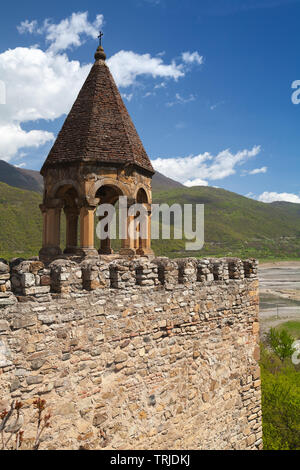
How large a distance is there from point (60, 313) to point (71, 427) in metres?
1.44

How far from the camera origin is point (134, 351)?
16.0 ft

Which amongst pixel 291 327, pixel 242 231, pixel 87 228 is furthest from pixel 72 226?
pixel 242 231

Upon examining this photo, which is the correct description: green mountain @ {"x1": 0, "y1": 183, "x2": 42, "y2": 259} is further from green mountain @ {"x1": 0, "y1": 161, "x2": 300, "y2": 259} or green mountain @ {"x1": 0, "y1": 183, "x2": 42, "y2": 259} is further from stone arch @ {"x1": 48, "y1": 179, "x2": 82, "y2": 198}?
stone arch @ {"x1": 48, "y1": 179, "x2": 82, "y2": 198}

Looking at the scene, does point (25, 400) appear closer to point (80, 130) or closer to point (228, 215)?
point (80, 130)

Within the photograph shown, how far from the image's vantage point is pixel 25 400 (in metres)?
3.75

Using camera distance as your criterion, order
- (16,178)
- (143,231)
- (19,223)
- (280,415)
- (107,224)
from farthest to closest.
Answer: (16,178), (19,223), (280,415), (107,224), (143,231)

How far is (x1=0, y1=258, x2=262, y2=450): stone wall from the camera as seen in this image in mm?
3916

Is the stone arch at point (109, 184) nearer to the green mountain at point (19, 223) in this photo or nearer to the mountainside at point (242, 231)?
the green mountain at point (19, 223)

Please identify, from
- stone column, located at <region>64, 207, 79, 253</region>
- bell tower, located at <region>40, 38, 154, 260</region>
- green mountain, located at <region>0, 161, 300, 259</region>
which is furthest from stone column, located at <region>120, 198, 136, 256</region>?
green mountain, located at <region>0, 161, 300, 259</region>

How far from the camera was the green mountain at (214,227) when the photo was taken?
3269cm

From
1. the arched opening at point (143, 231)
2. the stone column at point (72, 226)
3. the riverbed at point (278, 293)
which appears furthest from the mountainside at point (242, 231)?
the arched opening at point (143, 231)

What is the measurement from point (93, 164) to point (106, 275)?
276 centimetres

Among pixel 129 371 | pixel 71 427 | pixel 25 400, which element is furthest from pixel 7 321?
pixel 129 371

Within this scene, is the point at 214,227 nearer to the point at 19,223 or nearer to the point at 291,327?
the point at 291,327
